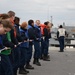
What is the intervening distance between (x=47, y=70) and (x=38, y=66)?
1.15m

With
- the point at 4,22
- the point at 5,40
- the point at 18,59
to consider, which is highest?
the point at 4,22

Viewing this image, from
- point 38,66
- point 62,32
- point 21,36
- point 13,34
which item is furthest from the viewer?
point 62,32

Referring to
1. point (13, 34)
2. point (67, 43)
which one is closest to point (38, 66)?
point (13, 34)

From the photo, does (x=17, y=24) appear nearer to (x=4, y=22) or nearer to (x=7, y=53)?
(x=7, y=53)

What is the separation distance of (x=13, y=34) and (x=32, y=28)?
3654mm

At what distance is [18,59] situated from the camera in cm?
984

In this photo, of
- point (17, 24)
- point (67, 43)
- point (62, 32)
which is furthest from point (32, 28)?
point (67, 43)

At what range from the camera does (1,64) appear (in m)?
7.89

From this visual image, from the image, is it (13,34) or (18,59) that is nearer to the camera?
(13,34)

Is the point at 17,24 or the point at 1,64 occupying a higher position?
the point at 17,24

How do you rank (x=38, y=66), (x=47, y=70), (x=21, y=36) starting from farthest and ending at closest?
1. (x=38, y=66)
2. (x=47, y=70)
3. (x=21, y=36)

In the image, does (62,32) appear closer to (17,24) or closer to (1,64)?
(17,24)

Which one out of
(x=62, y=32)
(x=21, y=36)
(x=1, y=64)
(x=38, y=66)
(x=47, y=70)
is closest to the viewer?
(x=1, y=64)

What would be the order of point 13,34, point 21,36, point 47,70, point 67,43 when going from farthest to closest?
point 67,43, point 47,70, point 21,36, point 13,34
